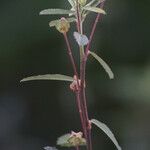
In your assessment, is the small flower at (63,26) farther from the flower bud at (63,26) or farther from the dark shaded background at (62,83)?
the dark shaded background at (62,83)

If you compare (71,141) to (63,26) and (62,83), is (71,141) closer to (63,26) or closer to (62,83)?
(63,26)

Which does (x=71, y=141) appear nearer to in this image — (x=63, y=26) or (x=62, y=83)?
(x=63, y=26)

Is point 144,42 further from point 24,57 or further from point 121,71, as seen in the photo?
point 24,57

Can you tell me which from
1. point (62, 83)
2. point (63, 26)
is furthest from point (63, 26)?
point (62, 83)

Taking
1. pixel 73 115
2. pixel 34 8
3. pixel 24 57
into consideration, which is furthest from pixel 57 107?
pixel 34 8

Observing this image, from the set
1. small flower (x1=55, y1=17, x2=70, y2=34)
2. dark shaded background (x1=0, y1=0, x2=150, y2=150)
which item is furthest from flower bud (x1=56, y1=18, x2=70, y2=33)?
dark shaded background (x1=0, y1=0, x2=150, y2=150)

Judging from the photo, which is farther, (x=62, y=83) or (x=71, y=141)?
(x=62, y=83)

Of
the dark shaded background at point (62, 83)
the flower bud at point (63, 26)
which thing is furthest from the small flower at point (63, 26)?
the dark shaded background at point (62, 83)

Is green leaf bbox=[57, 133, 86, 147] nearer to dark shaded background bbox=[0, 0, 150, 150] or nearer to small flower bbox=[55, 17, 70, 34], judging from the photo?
small flower bbox=[55, 17, 70, 34]

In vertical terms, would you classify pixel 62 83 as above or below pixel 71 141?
above
